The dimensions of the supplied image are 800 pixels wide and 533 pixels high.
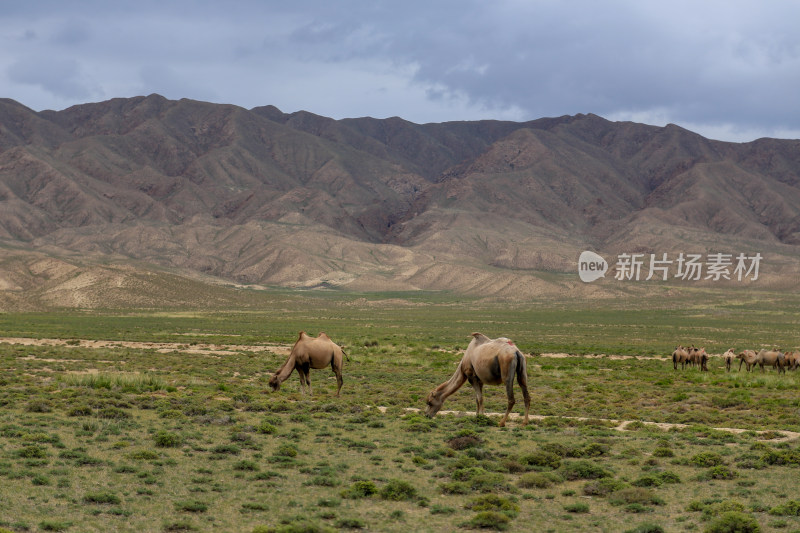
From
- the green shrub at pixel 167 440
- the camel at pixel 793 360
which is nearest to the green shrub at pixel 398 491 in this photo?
the green shrub at pixel 167 440

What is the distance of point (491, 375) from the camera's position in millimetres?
20266

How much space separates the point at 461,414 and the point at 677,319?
3775 inches

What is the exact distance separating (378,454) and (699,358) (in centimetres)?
3488

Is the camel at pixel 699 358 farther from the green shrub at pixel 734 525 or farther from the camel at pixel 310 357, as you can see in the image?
the green shrub at pixel 734 525

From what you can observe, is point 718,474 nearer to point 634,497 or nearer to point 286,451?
point 634,497

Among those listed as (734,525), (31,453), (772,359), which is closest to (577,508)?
(734,525)

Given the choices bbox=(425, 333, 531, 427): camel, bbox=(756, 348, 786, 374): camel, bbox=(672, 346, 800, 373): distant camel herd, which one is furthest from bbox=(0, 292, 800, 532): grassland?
bbox=(672, 346, 800, 373): distant camel herd

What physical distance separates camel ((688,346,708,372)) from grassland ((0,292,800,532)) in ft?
17.5

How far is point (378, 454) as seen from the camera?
60.2ft

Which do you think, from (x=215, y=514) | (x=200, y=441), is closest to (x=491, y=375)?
(x=200, y=441)

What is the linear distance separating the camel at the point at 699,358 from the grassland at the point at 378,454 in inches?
209

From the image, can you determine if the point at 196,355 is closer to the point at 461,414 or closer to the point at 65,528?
the point at 461,414

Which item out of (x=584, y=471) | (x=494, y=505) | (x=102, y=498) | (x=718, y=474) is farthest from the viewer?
(x=584, y=471)

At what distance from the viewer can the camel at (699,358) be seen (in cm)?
4609
